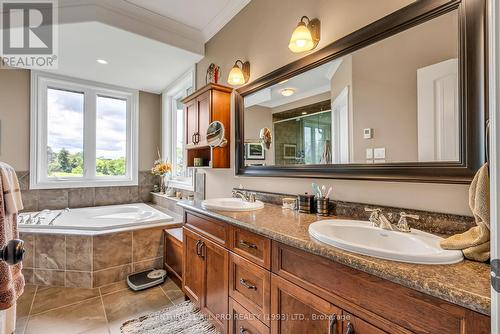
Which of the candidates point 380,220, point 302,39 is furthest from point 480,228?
point 302,39

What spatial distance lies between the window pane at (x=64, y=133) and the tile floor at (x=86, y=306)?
5.87ft

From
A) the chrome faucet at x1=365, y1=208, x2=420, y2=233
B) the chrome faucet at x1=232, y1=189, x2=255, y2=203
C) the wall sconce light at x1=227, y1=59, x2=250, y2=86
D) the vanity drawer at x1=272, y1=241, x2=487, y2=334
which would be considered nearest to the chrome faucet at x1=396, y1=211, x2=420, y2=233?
the chrome faucet at x1=365, y1=208, x2=420, y2=233

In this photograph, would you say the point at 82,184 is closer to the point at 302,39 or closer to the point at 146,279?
the point at 146,279

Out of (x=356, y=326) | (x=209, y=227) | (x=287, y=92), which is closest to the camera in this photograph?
(x=356, y=326)

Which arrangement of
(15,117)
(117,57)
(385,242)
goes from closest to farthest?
(385,242) < (117,57) < (15,117)

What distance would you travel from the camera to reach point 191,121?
2.64m

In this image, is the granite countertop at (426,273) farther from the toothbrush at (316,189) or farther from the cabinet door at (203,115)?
the cabinet door at (203,115)

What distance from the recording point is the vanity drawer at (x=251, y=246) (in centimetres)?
114

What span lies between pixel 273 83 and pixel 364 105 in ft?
2.63

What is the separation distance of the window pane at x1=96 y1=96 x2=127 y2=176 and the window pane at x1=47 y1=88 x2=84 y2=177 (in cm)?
24

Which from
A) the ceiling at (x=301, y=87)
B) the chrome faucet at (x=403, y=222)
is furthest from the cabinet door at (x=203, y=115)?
the chrome faucet at (x=403, y=222)

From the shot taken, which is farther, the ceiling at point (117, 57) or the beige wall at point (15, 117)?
the beige wall at point (15, 117)

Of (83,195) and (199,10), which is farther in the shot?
(83,195)
